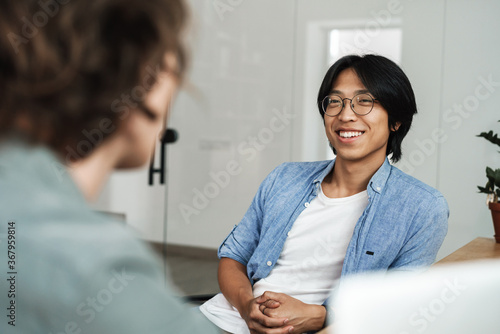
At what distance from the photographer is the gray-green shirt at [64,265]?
452mm

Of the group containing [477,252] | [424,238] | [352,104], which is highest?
[352,104]

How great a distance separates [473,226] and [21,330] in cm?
384

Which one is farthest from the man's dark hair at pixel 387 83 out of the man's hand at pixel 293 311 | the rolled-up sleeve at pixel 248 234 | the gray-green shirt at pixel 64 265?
the gray-green shirt at pixel 64 265

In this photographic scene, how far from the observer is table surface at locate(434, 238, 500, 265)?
167 cm

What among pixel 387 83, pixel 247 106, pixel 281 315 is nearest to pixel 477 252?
pixel 387 83

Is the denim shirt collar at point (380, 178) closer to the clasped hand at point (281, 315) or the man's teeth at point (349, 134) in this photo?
the man's teeth at point (349, 134)

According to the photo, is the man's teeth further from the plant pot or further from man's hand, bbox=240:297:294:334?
the plant pot

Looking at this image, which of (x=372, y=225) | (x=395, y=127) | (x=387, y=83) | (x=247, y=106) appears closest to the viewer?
(x=372, y=225)

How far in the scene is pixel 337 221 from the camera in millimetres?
1750

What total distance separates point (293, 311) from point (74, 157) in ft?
3.75

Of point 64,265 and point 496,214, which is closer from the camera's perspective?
point 64,265

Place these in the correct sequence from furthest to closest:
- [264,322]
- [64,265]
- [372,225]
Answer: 1. [372,225]
2. [264,322]
3. [64,265]

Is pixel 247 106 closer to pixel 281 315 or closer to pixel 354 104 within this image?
pixel 354 104

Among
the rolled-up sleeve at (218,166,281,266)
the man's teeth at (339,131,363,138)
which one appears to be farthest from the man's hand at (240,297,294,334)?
the man's teeth at (339,131,363,138)
